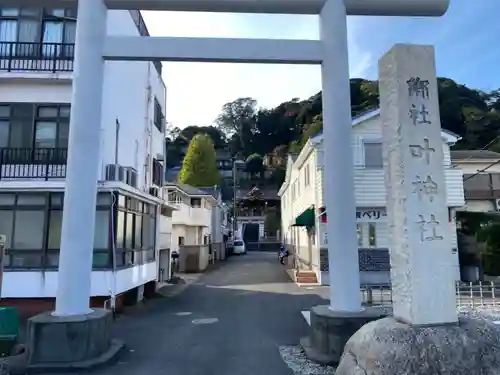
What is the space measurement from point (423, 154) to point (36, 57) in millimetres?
11492

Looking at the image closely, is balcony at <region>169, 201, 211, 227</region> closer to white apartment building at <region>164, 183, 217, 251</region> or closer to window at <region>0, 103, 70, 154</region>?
white apartment building at <region>164, 183, 217, 251</region>

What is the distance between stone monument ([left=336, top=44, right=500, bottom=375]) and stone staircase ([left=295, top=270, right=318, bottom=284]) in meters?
12.8

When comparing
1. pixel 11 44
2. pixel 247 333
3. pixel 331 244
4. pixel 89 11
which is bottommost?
pixel 247 333

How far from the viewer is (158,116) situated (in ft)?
56.3

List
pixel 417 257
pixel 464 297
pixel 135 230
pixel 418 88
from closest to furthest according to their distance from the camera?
pixel 417 257
pixel 418 88
pixel 464 297
pixel 135 230

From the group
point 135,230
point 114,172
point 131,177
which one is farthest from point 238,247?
point 114,172

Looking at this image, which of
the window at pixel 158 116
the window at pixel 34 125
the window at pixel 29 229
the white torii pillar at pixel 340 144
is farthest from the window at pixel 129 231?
the white torii pillar at pixel 340 144

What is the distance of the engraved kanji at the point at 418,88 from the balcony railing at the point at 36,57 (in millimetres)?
10075

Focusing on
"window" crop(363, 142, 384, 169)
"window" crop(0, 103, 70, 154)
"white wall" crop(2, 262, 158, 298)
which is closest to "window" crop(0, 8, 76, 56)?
"window" crop(0, 103, 70, 154)

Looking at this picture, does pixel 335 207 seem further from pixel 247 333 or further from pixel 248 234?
pixel 248 234

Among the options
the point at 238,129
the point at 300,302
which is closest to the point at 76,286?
the point at 300,302

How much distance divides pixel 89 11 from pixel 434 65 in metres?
6.23

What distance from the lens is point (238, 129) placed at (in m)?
70.4

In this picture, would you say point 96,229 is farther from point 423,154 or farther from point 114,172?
point 423,154
